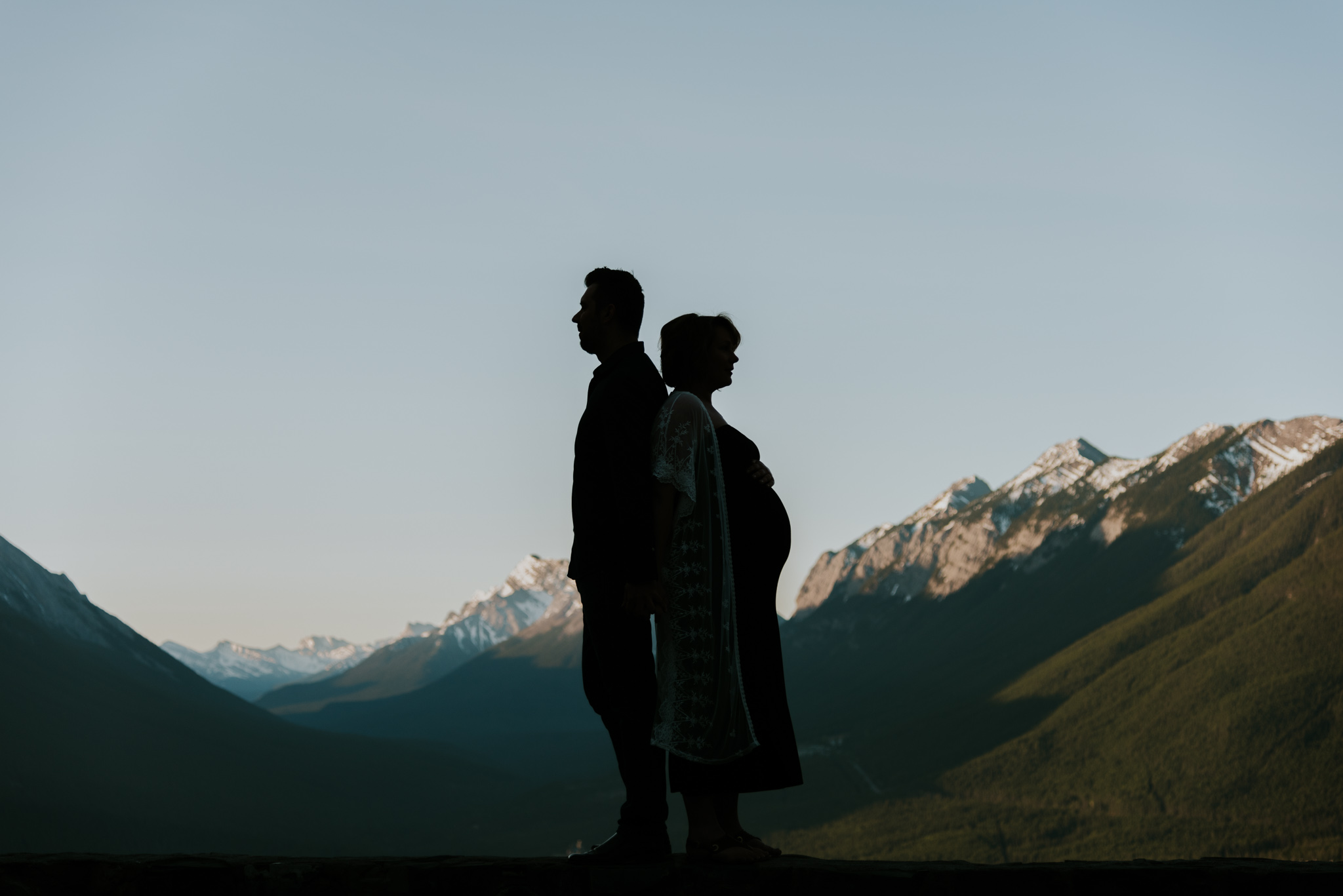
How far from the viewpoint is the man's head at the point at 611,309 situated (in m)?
7.87

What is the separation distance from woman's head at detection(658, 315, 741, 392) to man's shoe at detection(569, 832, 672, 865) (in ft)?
10.2

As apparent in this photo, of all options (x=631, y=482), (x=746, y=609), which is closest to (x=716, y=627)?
(x=746, y=609)

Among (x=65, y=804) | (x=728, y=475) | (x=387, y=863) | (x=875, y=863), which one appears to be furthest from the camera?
(x=65, y=804)

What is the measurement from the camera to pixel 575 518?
756 centimetres

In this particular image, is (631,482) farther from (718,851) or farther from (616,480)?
(718,851)

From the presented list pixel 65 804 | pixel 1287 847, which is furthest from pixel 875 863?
pixel 65 804

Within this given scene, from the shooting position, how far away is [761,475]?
300 inches

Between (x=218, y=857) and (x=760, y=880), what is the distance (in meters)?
3.81

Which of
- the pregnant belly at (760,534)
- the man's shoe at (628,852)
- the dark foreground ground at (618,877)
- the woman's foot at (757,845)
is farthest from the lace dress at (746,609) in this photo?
the dark foreground ground at (618,877)

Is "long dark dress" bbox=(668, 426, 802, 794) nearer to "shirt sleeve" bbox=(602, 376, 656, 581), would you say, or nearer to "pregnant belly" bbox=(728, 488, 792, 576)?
"pregnant belly" bbox=(728, 488, 792, 576)

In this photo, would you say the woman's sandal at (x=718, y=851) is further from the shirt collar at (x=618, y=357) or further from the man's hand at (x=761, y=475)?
the shirt collar at (x=618, y=357)

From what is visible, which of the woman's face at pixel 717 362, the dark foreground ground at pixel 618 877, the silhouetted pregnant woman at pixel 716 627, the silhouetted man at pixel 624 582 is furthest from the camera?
the woman's face at pixel 717 362

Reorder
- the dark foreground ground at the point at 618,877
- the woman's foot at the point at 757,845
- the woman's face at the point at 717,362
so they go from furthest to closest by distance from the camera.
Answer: the woman's face at the point at 717,362 < the woman's foot at the point at 757,845 < the dark foreground ground at the point at 618,877

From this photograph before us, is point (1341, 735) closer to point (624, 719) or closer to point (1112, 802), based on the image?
point (1112, 802)
